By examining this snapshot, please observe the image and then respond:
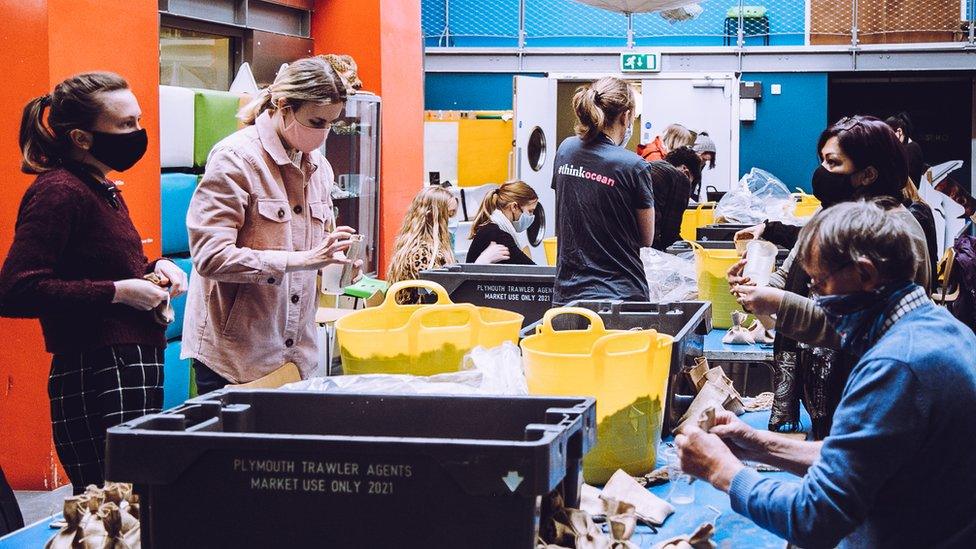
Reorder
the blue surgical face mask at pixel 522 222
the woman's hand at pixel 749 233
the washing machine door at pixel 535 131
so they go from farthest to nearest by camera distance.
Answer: the washing machine door at pixel 535 131, the blue surgical face mask at pixel 522 222, the woman's hand at pixel 749 233

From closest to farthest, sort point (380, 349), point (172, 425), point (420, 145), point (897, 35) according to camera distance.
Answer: point (172, 425), point (380, 349), point (420, 145), point (897, 35)

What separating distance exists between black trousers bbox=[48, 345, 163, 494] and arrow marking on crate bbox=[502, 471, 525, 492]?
1864mm

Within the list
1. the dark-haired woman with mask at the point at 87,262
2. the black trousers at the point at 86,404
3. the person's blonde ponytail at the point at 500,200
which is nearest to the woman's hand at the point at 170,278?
the dark-haired woman with mask at the point at 87,262

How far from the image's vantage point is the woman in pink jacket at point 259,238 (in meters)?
2.88

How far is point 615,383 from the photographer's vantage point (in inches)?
86.8

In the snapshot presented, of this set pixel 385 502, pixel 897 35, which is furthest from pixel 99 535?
pixel 897 35

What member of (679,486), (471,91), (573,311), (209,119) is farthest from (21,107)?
(471,91)

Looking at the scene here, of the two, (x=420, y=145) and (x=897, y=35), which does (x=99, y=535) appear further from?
(x=897, y=35)

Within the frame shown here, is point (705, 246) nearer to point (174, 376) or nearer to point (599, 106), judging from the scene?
point (599, 106)

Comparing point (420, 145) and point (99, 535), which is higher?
point (420, 145)

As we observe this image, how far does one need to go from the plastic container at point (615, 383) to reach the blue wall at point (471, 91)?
12223 millimetres

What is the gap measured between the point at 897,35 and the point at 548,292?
10.4 m

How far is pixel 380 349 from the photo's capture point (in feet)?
7.92

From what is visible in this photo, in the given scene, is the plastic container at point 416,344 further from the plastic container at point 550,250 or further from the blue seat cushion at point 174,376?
the blue seat cushion at point 174,376
